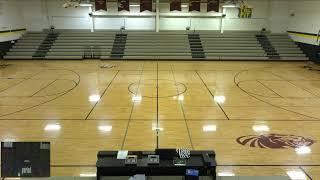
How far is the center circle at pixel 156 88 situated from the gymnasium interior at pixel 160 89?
0.15 feet

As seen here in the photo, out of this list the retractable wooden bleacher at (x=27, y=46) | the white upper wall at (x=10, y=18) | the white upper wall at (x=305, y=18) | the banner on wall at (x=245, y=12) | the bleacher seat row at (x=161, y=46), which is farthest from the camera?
the banner on wall at (x=245, y=12)

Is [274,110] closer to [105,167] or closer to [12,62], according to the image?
[105,167]

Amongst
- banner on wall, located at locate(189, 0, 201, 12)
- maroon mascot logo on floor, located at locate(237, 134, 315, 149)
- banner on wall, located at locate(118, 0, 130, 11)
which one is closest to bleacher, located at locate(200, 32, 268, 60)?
banner on wall, located at locate(189, 0, 201, 12)

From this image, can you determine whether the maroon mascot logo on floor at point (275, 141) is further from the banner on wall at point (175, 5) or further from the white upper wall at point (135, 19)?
the white upper wall at point (135, 19)

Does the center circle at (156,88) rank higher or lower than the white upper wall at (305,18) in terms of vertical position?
lower

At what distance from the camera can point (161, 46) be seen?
19484 millimetres

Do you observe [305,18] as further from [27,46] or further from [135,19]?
[27,46]

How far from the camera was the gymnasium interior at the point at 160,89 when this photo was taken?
5266 mm

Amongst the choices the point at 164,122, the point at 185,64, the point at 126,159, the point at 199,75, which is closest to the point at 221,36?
the point at 185,64

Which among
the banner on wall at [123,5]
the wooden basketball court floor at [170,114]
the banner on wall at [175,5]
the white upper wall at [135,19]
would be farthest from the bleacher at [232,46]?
the banner on wall at [123,5]

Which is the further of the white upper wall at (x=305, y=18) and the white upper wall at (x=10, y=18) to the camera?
the white upper wall at (x=10, y=18)

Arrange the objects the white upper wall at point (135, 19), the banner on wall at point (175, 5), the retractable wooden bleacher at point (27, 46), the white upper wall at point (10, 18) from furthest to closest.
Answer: the white upper wall at point (135, 19), the banner on wall at point (175, 5), the retractable wooden bleacher at point (27, 46), the white upper wall at point (10, 18)

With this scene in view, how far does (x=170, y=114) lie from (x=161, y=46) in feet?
37.8

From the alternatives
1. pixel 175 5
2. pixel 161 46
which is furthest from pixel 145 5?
pixel 161 46
